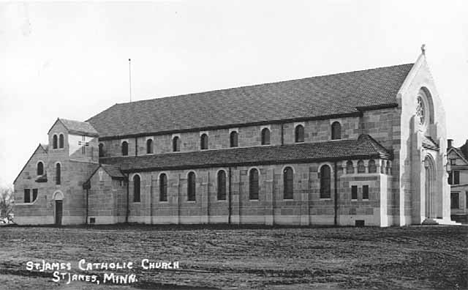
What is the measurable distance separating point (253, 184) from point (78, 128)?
17831 mm

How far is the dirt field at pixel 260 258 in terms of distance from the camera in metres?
20.9

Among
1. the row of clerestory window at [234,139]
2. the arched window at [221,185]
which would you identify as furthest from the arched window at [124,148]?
the arched window at [221,185]

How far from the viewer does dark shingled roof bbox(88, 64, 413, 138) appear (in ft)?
164

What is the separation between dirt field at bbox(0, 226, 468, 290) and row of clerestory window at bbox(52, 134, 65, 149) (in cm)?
1926

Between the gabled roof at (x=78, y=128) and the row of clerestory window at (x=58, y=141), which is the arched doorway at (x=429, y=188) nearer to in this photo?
the gabled roof at (x=78, y=128)

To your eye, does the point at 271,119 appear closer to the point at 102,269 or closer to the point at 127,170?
the point at 127,170

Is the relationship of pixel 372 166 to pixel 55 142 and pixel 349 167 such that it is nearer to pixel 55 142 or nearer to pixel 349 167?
pixel 349 167

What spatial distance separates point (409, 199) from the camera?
4728cm

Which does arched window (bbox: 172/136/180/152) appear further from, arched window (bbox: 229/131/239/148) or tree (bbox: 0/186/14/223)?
tree (bbox: 0/186/14/223)

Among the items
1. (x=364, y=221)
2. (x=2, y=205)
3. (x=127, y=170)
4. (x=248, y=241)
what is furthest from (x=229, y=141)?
(x=2, y=205)

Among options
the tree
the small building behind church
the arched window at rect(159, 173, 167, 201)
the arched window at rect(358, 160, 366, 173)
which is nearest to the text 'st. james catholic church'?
the arched window at rect(358, 160, 366, 173)

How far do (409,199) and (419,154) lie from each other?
10.4 ft

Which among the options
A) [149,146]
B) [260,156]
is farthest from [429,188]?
[149,146]

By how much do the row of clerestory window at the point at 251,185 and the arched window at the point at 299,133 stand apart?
3.28 metres
